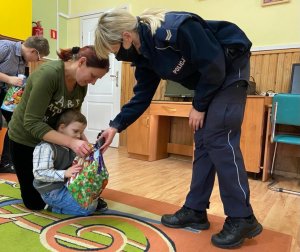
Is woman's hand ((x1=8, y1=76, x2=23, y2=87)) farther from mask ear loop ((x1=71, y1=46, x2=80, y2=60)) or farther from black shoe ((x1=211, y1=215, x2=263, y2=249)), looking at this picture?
black shoe ((x1=211, y1=215, x2=263, y2=249))

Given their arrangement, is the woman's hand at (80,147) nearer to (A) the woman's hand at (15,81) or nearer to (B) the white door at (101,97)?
(A) the woman's hand at (15,81)

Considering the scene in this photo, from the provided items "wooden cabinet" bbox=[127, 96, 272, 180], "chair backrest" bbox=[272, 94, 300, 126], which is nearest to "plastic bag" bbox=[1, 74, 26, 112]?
"wooden cabinet" bbox=[127, 96, 272, 180]

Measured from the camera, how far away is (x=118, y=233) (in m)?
1.32

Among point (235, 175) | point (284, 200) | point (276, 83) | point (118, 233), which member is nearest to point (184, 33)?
point (235, 175)

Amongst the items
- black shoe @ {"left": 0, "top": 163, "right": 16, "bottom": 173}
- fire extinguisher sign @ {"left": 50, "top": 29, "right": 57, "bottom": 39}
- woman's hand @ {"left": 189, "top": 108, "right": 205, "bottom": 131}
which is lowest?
black shoe @ {"left": 0, "top": 163, "right": 16, "bottom": 173}

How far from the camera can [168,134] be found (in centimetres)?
362

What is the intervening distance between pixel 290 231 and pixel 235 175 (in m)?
0.60

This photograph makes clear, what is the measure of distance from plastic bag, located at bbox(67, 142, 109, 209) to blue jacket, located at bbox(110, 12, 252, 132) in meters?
0.49

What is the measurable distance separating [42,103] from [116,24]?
52cm

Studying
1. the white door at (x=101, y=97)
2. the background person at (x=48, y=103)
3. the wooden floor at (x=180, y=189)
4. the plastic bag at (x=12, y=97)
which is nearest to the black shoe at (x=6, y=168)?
the plastic bag at (x=12, y=97)

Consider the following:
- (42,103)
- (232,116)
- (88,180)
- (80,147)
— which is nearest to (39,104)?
(42,103)

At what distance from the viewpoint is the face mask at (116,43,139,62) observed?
1.22m

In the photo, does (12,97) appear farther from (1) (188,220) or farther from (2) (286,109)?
(2) (286,109)

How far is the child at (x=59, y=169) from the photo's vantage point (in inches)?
55.5
